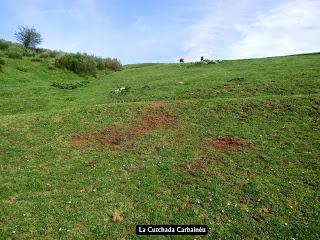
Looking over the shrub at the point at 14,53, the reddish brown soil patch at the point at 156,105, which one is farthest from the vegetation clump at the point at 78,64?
the reddish brown soil patch at the point at 156,105

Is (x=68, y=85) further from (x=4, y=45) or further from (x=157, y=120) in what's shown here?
(x=4, y=45)

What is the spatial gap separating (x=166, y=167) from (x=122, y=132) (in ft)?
16.0

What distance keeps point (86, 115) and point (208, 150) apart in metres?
8.83

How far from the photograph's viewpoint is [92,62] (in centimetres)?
5534

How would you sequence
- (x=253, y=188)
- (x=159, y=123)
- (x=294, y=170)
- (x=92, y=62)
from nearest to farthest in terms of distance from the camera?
1. (x=253, y=188)
2. (x=294, y=170)
3. (x=159, y=123)
4. (x=92, y=62)

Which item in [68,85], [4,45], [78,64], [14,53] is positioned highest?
[4,45]

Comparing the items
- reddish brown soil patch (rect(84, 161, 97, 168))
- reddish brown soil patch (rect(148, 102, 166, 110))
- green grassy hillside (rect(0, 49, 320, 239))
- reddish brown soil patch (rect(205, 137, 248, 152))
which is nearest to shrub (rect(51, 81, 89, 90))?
green grassy hillside (rect(0, 49, 320, 239))

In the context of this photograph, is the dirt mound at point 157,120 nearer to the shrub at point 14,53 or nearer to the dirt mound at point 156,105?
the dirt mound at point 156,105

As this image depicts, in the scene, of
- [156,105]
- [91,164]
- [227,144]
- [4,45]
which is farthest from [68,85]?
[227,144]

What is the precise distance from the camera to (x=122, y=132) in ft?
72.9

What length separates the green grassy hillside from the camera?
47.4 ft

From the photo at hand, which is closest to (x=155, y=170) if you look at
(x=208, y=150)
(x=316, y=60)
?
(x=208, y=150)

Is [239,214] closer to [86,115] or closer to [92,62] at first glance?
[86,115]

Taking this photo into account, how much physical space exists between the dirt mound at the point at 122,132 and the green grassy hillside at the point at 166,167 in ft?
0.34
